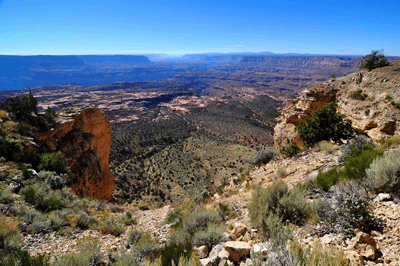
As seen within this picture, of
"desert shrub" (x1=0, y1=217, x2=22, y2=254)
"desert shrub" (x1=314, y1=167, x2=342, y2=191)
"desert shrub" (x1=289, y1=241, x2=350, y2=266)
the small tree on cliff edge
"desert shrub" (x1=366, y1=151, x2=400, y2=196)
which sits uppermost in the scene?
the small tree on cliff edge

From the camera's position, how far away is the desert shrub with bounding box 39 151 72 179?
994cm

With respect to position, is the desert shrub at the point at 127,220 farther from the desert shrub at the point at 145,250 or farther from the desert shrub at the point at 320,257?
the desert shrub at the point at 320,257

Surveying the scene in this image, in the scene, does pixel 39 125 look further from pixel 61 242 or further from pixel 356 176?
pixel 356 176

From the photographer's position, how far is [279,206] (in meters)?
4.70

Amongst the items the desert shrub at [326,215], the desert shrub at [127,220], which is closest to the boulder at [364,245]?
the desert shrub at [326,215]

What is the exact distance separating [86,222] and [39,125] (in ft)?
28.2

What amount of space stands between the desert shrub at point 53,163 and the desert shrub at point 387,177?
12.2 meters

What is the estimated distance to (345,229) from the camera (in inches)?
138

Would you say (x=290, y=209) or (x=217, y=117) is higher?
(x=290, y=209)

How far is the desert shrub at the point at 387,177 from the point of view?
13.3ft

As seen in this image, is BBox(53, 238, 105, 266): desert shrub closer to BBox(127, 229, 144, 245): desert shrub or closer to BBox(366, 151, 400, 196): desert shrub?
BBox(127, 229, 144, 245): desert shrub

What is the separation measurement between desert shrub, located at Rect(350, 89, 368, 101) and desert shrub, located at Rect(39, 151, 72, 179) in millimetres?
17958

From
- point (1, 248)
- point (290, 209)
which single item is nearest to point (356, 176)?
point (290, 209)

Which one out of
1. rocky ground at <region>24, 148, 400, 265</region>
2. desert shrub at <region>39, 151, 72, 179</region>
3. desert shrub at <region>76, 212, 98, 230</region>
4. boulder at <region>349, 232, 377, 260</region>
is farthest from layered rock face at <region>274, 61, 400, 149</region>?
desert shrub at <region>39, 151, 72, 179</region>
